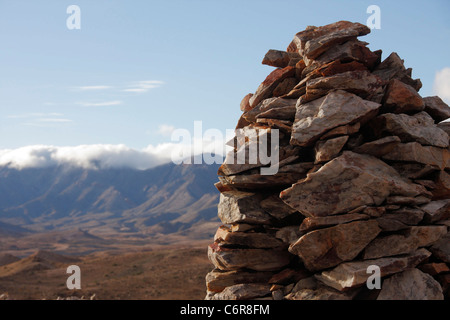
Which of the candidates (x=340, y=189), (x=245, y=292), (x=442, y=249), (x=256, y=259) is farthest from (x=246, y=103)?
(x=442, y=249)

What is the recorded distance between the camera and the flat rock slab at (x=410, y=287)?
43.3 ft

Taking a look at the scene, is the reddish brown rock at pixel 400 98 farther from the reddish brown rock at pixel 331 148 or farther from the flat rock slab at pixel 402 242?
the flat rock slab at pixel 402 242

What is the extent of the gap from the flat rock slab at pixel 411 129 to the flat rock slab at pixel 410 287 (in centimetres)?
472

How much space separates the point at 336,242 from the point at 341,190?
173cm

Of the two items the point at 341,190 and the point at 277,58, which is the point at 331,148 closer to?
the point at 341,190

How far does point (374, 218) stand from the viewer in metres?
14.0

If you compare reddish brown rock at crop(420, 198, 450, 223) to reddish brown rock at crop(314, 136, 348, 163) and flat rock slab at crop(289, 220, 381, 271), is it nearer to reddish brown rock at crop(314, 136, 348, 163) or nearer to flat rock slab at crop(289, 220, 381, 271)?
flat rock slab at crop(289, 220, 381, 271)

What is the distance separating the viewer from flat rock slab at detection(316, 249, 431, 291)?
1299 cm

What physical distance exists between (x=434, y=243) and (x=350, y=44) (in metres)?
8.01

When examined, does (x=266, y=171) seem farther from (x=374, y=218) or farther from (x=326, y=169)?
(x=374, y=218)

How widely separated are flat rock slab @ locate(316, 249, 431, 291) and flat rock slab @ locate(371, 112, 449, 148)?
4.10m

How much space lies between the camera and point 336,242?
45.0 ft

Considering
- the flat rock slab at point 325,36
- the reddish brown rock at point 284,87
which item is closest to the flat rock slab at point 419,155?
the flat rock slab at point 325,36
